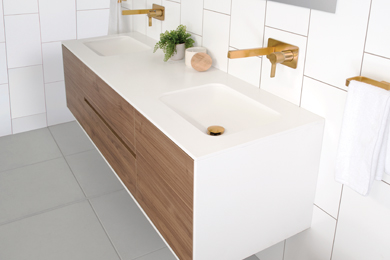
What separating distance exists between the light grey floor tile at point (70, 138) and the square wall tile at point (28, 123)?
0.31 feet

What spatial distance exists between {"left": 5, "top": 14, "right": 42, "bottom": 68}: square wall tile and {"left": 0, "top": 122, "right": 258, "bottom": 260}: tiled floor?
0.62 m

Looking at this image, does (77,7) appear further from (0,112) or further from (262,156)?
(262,156)

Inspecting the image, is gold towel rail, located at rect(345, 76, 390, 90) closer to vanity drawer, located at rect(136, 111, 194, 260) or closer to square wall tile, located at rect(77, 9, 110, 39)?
vanity drawer, located at rect(136, 111, 194, 260)

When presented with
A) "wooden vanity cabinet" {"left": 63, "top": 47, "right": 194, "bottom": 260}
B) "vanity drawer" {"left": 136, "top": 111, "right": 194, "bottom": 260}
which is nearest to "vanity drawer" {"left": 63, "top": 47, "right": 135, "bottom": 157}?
"wooden vanity cabinet" {"left": 63, "top": 47, "right": 194, "bottom": 260}

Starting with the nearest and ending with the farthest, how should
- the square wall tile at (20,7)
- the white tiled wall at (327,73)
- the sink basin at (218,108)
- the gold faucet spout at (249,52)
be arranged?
the white tiled wall at (327,73) → the gold faucet spout at (249,52) → the sink basin at (218,108) → the square wall tile at (20,7)

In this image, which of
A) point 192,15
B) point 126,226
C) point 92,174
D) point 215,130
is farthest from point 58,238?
point 192,15

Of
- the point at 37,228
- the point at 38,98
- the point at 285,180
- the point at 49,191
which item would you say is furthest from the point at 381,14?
the point at 38,98

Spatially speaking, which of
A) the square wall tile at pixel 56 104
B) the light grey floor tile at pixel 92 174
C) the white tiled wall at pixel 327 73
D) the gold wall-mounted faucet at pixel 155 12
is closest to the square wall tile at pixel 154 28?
the gold wall-mounted faucet at pixel 155 12

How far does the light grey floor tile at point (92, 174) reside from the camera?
259 cm

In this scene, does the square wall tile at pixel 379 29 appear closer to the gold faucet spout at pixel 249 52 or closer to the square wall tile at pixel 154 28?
the gold faucet spout at pixel 249 52

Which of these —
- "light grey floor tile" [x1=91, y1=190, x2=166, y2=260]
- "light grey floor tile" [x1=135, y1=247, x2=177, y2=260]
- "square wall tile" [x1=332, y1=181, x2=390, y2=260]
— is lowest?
"light grey floor tile" [x1=135, y1=247, x2=177, y2=260]

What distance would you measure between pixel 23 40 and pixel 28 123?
26.3 inches

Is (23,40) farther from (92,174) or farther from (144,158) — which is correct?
(144,158)

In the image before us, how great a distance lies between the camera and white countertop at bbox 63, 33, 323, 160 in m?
1.35
